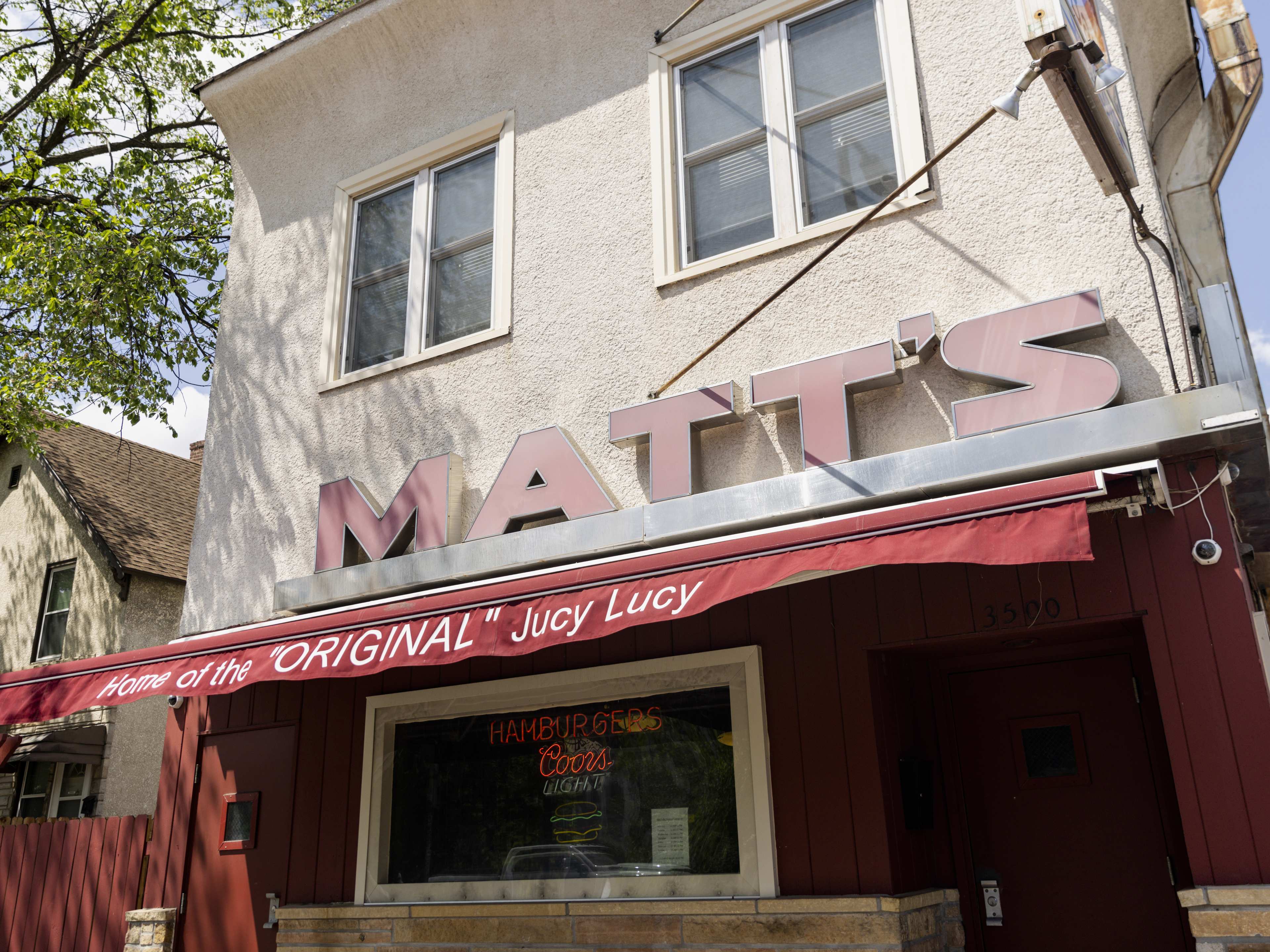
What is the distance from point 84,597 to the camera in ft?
50.5

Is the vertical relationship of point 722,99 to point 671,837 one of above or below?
above

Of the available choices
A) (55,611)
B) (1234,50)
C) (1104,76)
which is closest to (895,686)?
(1104,76)

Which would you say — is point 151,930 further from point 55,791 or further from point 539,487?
point 55,791

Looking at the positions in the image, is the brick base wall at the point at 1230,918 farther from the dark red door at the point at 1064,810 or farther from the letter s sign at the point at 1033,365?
the letter s sign at the point at 1033,365

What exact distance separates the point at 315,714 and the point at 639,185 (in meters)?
4.54

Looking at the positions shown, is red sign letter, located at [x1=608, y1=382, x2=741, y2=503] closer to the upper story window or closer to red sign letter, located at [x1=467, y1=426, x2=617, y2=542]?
red sign letter, located at [x1=467, y1=426, x2=617, y2=542]

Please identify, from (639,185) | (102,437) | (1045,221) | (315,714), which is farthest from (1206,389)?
(102,437)

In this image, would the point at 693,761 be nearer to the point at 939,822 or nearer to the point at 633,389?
the point at 939,822

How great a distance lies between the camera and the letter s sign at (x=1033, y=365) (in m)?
5.09

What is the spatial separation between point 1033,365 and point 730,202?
257 centimetres

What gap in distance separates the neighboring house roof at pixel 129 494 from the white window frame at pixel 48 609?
90 centimetres

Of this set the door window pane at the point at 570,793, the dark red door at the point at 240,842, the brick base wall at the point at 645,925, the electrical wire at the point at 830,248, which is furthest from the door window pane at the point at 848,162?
the dark red door at the point at 240,842

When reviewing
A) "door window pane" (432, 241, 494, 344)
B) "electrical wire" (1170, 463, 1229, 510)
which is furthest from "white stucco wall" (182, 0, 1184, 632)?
"electrical wire" (1170, 463, 1229, 510)

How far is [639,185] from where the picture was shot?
7.24 metres
